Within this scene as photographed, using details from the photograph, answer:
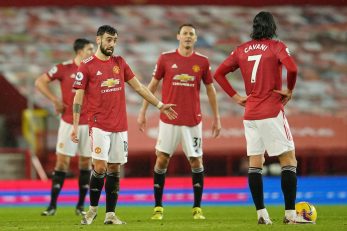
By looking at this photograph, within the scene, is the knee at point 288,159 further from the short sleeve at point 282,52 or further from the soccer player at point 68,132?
the soccer player at point 68,132

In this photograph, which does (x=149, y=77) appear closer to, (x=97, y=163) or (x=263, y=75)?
(x=97, y=163)

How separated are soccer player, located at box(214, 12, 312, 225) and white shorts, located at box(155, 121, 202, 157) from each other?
2.00 metres

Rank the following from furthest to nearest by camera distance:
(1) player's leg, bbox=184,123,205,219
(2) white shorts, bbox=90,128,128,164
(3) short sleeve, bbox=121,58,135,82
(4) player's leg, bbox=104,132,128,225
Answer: (1) player's leg, bbox=184,123,205,219
(3) short sleeve, bbox=121,58,135,82
(4) player's leg, bbox=104,132,128,225
(2) white shorts, bbox=90,128,128,164

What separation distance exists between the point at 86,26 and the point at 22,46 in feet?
7.10

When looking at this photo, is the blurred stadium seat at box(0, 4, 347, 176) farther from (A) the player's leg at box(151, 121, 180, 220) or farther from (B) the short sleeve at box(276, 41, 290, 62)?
(B) the short sleeve at box(276, 41, 290, 62)

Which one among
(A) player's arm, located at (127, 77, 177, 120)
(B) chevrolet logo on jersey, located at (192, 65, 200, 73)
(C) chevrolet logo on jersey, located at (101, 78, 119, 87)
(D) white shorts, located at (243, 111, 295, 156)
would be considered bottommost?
(D) white shorts, located at (243, 111, 295, 156)

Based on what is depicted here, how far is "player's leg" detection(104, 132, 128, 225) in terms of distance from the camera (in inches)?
352

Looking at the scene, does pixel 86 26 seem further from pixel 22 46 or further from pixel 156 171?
pixel 156 171

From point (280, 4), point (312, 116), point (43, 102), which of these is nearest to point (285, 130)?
point (312, 116)

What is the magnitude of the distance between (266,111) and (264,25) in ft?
2.77

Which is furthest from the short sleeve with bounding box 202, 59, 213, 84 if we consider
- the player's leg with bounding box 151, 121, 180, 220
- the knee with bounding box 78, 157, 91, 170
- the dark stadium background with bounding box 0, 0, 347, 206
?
the dark stadium background with bounding box 0, 0, 347, 206

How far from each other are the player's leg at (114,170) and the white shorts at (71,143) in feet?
8.49

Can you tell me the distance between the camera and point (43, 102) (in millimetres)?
19109

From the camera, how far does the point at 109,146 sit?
8953mm
